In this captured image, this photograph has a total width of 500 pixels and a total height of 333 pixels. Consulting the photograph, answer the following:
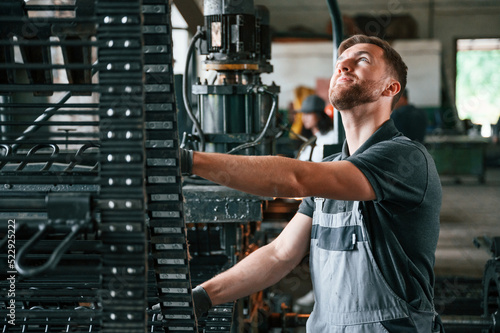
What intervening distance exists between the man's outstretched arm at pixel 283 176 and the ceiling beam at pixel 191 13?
2.99 ft

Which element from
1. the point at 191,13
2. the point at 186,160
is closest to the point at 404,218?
the point at 186,160

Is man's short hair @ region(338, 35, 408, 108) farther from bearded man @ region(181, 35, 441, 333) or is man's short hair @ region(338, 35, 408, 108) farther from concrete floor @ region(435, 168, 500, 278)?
concrete floor @ region(435, 168, 500, 278)

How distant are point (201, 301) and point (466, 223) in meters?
5.49

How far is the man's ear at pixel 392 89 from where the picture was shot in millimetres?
1513

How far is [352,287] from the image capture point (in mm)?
1350

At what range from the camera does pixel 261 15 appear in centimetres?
240

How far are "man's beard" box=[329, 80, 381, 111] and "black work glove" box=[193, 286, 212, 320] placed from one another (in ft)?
1.84

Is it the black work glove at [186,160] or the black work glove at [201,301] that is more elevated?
the black work glove at [186,160]

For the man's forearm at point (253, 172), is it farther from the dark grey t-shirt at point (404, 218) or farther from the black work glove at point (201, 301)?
the black work glove at point (201, 301)

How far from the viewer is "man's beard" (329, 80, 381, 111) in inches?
56.7

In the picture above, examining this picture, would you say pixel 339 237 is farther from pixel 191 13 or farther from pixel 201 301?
pixel 191 13

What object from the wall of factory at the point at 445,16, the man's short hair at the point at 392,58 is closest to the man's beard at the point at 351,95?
the man's short hair at the point at 392,58

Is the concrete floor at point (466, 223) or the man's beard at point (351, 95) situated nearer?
the man's beard at point (351, 95)

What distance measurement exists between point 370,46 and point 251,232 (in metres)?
1.31
